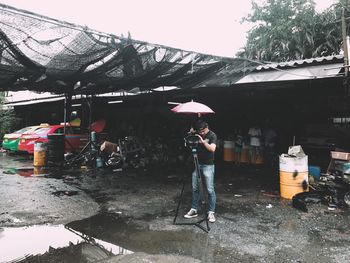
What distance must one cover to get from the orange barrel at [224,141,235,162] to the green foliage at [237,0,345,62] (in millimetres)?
8099

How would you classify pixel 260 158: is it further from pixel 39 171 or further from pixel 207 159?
pixel 39 171

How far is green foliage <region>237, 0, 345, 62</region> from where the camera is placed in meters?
17.1

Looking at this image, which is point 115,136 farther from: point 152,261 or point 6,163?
point 152,261

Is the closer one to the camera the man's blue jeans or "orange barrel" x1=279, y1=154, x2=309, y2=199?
the man's blue jeans

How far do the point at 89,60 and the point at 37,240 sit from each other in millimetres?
3579

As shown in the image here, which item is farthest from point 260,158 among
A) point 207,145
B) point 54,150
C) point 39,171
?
point 39,171

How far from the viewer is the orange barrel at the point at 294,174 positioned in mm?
6637

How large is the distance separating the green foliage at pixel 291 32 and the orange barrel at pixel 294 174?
39.9ft

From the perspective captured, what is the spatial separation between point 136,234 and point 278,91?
757cm

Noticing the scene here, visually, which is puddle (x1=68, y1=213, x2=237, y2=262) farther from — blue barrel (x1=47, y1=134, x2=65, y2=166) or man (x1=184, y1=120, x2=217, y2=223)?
blue barrel (x1=47, y1=134, x2=65, y2=166)

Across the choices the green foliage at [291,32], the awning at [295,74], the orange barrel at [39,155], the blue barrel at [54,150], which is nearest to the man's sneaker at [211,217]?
the awning at [295,74]

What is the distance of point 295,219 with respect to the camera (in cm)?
555

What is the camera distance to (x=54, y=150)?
38.2 feet

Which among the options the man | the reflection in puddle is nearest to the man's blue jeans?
the man
